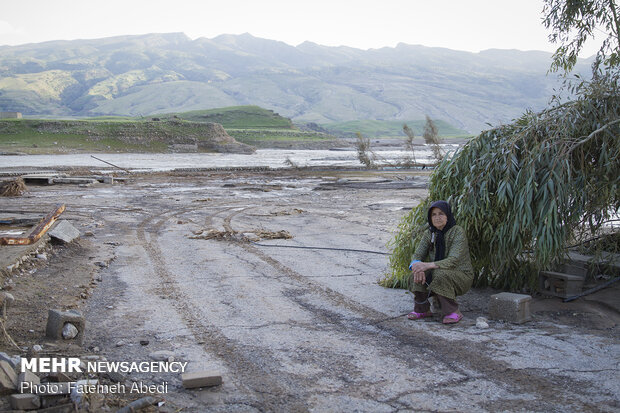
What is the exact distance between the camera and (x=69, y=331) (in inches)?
228

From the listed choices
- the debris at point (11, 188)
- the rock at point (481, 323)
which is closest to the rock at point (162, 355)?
the rock at point (481, 323)

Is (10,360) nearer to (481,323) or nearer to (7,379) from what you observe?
(7,379)

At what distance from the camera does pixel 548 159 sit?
699cm

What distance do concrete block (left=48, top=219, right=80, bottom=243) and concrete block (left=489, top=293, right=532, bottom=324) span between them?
814cm

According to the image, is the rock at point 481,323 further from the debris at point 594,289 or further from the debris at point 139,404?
the debris at point 139,404

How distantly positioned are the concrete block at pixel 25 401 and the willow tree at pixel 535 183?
5.27m

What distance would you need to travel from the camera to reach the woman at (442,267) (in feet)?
21.8

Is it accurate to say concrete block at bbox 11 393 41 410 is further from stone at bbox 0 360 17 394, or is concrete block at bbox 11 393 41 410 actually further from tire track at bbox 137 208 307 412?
tire track at bbox 137 208 307 412

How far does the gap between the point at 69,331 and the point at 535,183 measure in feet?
18.2

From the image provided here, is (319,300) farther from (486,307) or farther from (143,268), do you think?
(143,268)

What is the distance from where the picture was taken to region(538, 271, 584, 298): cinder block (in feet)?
24.1

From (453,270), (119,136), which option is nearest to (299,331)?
(453,270)

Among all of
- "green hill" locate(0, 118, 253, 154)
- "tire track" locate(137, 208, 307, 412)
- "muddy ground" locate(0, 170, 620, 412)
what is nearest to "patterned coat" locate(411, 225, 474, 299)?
"muddy ground" locate(0, 170, 620, 412)

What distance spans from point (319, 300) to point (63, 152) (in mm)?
62896
